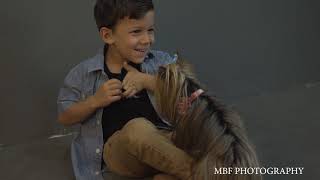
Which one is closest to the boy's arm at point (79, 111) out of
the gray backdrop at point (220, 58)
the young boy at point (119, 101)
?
the young boy at point (119, 101)

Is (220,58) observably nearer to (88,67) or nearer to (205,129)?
(88,67)

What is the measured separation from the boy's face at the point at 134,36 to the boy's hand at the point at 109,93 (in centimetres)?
8

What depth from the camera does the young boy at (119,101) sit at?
1.04 meters

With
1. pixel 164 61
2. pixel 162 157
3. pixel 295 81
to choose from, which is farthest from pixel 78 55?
pixel 295 81

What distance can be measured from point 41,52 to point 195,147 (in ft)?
2.12

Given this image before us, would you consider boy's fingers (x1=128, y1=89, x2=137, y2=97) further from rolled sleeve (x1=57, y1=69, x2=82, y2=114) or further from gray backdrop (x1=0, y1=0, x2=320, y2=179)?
gray backdrop (x1=0, y1=0, x2=320, y2=179)

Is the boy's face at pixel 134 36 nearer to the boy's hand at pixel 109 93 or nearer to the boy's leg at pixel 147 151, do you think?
the boy's hand at pixel 109 93

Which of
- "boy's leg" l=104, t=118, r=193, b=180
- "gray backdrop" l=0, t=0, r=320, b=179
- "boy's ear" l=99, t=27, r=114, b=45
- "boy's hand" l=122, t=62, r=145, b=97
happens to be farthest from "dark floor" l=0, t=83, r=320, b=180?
"boy's ear" l=99, t=27, r=114, b=45

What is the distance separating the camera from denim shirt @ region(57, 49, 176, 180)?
3.87 feet

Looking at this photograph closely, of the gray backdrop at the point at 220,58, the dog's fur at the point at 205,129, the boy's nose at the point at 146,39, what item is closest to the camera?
the dog's fur at the point at 205,129

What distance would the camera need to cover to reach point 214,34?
1598mm

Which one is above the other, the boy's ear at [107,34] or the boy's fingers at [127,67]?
the boy's ear at [107,34]

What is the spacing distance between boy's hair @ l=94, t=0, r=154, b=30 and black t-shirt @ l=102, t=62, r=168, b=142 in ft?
0.46

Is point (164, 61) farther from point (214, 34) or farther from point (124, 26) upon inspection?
point (214, 34)
